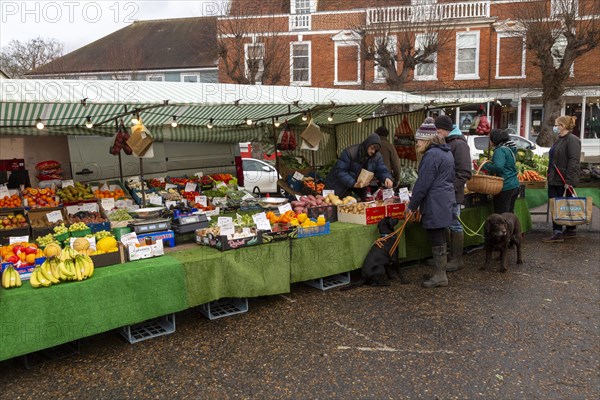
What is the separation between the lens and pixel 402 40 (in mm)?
19891

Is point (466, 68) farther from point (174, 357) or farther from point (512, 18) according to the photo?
point (174, 357)

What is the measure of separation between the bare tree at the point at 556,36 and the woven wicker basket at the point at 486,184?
14.5m

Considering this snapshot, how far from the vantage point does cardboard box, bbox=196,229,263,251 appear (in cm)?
467

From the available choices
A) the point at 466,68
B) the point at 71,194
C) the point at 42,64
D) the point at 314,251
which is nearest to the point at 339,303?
the point at 314,251

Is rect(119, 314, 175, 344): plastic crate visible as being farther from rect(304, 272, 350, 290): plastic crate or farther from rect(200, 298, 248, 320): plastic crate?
rect(304, 272, 350, 290): plastic crate

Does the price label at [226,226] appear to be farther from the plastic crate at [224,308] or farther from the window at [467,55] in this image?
the window at [467,55]

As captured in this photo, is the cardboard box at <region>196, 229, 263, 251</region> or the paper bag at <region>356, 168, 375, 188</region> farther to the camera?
the paper bag at <region>356, 168, 375, 188</region>

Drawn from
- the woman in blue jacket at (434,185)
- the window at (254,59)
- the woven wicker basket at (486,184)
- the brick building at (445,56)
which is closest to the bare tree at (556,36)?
the brick building at (445,56)

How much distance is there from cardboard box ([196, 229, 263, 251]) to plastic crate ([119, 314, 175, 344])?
0.80 metres

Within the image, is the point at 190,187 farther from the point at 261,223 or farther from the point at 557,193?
the point at 557,193

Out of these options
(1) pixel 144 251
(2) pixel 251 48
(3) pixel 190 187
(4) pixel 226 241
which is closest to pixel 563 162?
(4) pixel 226 241

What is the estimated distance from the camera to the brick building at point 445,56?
68.1ft

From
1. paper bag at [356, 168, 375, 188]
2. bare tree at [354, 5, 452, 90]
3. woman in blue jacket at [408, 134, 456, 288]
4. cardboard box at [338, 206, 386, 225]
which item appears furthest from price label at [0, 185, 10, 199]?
bare tree at [354, 5, 452, 90]

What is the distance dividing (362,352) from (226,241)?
1673 mm
